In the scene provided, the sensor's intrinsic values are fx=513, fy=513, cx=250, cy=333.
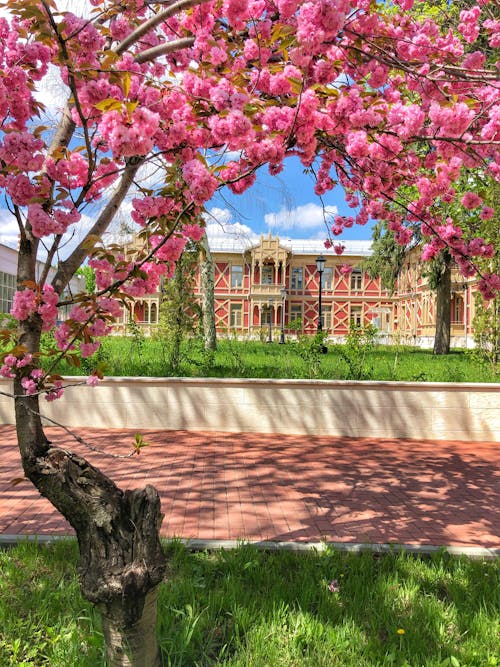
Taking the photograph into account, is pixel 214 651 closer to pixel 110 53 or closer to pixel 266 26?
pixel 110 53

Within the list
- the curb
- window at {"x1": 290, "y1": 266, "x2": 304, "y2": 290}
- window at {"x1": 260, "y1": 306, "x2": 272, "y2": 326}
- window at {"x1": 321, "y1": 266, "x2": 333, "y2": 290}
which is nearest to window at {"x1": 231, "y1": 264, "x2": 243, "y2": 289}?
window at {"x1": 260, "y1": 306, "x2": 272, "y2": 326}

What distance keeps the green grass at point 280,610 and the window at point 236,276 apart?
4152 cm

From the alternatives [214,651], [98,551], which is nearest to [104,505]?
[98,551]

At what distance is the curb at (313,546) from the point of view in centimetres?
360

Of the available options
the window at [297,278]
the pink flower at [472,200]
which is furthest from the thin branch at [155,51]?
the window at [297,278]

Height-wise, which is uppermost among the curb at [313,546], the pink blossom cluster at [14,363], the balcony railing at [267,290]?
Answer: the balcony railing at [267,290]

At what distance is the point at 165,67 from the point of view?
4527 millimetres

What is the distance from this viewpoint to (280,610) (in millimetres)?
2771

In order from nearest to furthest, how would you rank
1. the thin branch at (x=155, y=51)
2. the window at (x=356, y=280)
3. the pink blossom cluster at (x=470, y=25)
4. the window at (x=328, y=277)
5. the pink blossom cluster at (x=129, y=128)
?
the pink blossom cluster at (x=129, y=128), the thin branch at (x=155, y=51), the pink blossom cluster at (x=470, y=25), the window at (x=328, y=277), the window at (x=356, y=280)

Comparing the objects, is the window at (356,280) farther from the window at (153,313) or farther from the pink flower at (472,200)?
the pink flower at (472,200)

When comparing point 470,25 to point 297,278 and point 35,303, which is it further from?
point 297,278

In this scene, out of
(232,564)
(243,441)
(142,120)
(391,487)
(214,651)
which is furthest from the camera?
(243,441)

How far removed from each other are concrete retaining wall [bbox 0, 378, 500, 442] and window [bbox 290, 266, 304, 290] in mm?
38190

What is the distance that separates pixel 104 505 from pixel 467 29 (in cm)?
632
